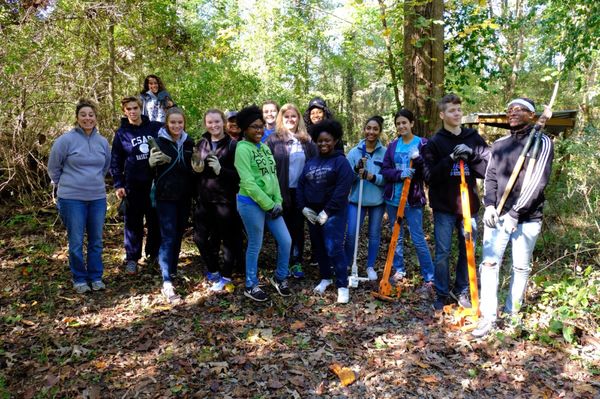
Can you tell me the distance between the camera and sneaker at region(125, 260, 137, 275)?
556 centimetres

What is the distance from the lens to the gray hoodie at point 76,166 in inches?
184

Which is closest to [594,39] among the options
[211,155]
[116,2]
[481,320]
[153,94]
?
[481,320]

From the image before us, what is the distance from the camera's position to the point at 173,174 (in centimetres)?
485

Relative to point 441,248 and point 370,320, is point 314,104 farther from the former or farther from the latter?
point 370,320

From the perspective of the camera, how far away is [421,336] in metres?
4.18

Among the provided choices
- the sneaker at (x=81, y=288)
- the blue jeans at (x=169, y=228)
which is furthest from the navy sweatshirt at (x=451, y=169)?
the sneaker at (x=81, y=288)

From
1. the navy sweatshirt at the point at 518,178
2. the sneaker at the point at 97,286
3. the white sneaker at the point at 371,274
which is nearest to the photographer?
the navy sweatshirt at the point at 518,178

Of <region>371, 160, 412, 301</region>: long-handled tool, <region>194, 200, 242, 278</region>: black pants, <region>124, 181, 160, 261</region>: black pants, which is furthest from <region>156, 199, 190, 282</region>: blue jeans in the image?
<region>371, 160, 412, 301</region>: long-handled tool

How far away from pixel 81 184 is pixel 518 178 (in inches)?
184

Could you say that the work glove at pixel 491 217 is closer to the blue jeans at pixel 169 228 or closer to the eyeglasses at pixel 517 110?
the eyeglasses at pixel 517 110

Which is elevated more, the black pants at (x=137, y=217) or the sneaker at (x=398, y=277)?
the black pants at (x=137, y=217)

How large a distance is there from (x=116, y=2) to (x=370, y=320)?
6680 mm

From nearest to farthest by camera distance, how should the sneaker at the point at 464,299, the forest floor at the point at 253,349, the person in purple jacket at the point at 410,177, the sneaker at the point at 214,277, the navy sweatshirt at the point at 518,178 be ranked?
1. the forest floor at the point at 253,349
2. the navy sweatshirt at the point at 518,178
3. the sneaker at the point at 464,299
4. the person in purple jacket at the point at 410,177
5. the sneaker at the point at 214,277

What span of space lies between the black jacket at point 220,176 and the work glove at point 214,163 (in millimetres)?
119
